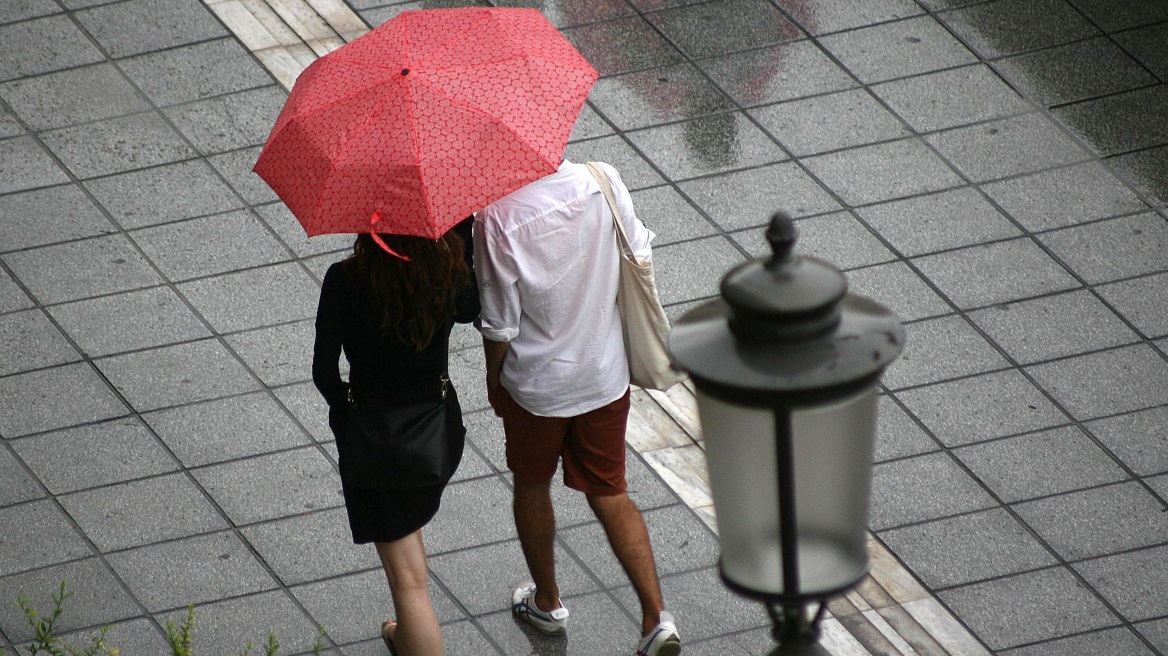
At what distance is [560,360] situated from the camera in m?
4.30

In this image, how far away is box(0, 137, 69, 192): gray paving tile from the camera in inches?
279

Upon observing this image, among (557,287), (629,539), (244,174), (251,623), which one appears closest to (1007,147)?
(629,539)

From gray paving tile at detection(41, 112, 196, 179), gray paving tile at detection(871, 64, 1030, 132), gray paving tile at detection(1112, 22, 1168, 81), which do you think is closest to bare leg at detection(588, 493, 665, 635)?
gray paving tile at detection(871, 64, 1030, 132)

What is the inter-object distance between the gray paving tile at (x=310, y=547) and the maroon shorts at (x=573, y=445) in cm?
91

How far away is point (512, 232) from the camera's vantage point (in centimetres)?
401

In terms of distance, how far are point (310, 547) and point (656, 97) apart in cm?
328

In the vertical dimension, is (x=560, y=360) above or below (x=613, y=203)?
below

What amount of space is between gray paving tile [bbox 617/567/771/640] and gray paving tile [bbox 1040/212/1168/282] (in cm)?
236

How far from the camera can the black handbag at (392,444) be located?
13.7ft

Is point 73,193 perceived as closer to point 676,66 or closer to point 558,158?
point 676,66

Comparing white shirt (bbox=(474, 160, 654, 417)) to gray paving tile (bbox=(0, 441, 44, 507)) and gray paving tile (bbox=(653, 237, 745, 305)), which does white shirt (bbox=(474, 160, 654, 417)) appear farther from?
gray paving tile (bbox=(0, 441, 44, 507))

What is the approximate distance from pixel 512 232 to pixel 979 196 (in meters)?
3.47

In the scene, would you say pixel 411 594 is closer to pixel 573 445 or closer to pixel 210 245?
pixel 573 445

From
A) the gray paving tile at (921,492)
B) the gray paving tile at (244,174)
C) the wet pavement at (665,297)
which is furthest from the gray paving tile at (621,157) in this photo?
the gray paving tile at (921,492)
